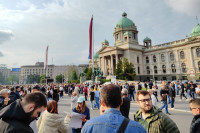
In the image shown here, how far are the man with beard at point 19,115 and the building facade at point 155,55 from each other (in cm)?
5072

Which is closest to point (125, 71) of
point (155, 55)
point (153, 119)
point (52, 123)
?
point (155, 55)

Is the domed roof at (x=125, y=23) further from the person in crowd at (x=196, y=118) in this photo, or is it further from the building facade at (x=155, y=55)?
the person in crowd at (x=196, y=118)

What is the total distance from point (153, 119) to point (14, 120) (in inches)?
92.0

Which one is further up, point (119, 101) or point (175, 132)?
point (119, 101)

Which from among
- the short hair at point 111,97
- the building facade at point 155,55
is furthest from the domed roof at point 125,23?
the short hair at point 111,97

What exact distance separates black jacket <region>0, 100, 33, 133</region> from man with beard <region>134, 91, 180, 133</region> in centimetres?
213

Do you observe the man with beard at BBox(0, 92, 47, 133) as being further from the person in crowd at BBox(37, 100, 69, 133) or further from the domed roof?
the domed roof

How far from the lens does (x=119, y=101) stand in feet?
5.51

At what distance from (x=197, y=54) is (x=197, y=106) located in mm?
54018

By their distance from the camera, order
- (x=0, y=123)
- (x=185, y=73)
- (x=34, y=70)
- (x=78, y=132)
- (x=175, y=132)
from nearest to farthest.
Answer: (x=0, y=123) → (x=175, y=132) → (x=78, y=132) → (x=185, y=73) → (x=34, y=70)

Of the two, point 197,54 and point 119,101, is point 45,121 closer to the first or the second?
point 119,101

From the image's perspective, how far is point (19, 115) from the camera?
156 centimetres

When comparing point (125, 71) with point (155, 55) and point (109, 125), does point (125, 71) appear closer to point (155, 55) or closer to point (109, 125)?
point (155, 55)

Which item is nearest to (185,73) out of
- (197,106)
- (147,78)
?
(147,78)
